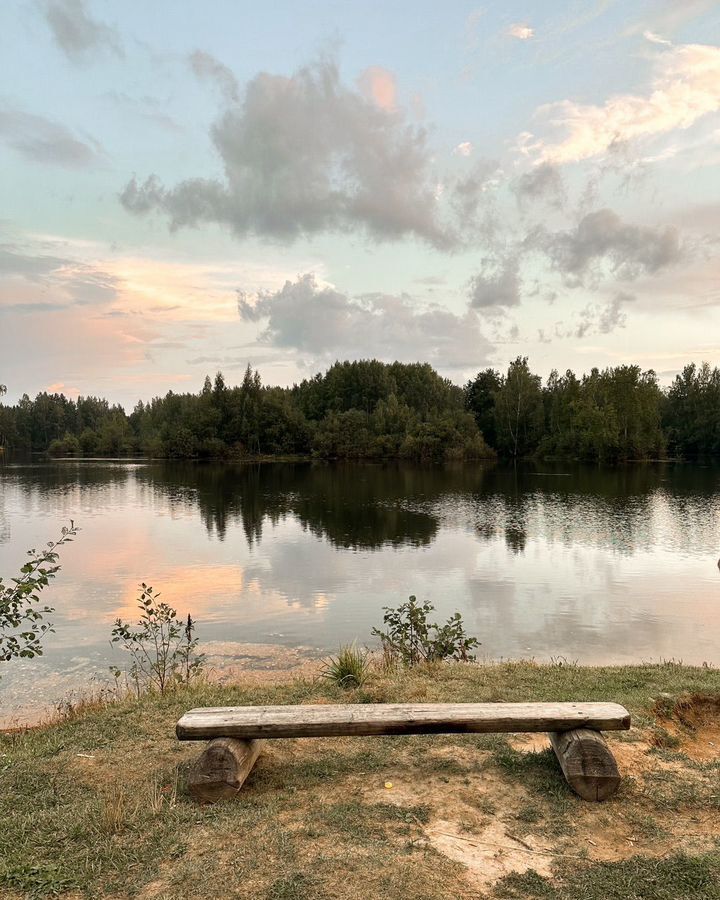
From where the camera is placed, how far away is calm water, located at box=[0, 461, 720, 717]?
11805 mm

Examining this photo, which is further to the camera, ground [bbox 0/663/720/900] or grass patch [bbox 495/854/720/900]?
ground [bbox 0/663/720/900]

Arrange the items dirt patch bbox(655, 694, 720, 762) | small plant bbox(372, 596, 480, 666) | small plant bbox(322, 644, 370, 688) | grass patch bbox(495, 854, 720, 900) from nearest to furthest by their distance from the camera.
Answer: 1. grass patch bbox(495, 854, 720, 900)
2. dirt patch bbox(655, 694, 720, 762)
3. small plant bbox(322, 644, 370, 688)
4. small plant bbox(372, 596, 480, 666)

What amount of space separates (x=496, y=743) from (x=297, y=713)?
72.9 inches

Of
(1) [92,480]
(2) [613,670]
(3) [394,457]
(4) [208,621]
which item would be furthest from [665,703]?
(3) [394,457]

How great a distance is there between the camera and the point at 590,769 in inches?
166

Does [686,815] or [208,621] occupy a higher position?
[686,815]

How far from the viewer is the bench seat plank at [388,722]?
4.35 m

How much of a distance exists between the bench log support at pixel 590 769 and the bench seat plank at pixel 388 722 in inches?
6.6

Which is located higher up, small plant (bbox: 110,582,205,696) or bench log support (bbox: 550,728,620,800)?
bench log support (bbox: 550,728,620,800)

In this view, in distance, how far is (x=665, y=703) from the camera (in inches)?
245

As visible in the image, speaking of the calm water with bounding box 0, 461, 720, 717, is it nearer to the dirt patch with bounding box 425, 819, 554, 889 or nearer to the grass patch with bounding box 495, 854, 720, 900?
the dirt patch with bounding box 425, 819, 554, 889

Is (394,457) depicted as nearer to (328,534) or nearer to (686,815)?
(328,534)

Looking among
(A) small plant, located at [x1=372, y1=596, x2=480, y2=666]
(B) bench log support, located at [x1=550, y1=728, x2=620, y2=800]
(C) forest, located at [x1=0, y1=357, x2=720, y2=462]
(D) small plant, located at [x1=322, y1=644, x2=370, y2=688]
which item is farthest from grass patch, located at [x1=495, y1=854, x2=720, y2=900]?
(C) forest, located at [x1=0, y1=357, x2=720, y2=462]

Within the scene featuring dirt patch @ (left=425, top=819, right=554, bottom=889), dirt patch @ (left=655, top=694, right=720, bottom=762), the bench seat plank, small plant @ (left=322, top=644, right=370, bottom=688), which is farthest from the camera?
small plant @ (left=322, top=644, right=370, bottom=688)
